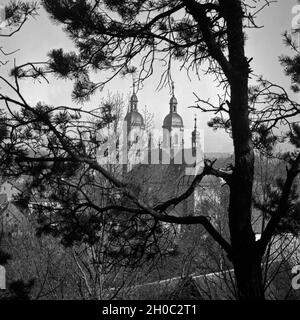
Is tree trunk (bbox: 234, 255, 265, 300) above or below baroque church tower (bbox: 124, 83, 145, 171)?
below

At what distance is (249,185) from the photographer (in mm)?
3637

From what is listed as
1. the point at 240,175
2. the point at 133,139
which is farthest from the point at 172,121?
the point at 240,175

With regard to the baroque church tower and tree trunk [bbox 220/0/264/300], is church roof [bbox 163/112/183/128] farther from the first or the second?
tree trunk [bbox 220/0/264/300]

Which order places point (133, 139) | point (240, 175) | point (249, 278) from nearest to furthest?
point (249, 278) → point (240, 175) → point (133, 139)

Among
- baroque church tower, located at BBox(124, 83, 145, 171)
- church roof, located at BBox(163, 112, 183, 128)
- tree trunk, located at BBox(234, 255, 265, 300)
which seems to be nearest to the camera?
tree trunk, located at BBox(234, 255, 265, 300)

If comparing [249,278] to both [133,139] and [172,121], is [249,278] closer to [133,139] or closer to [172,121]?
[133,139]

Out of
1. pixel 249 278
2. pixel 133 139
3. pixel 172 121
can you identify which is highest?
pixel 172 121

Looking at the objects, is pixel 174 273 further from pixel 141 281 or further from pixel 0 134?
pixel 0 134

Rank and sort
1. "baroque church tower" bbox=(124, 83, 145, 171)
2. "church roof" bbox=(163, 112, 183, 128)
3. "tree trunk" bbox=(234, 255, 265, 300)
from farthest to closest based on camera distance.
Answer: "church roof" bbox=(163, 112, 183, 128), "baroque church tower" bbox=(124, 83, 145, 171), "tree trunk" bbox=(234, 255, 265, 300)

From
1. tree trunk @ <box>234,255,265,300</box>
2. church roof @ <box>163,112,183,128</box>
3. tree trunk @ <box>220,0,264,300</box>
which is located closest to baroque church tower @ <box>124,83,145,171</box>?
tree trunk @ <box>220,0,264,300</box>

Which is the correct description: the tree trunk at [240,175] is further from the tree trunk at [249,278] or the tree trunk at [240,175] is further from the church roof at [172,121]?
the church roof at [172,121]

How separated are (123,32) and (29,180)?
147 centimetres

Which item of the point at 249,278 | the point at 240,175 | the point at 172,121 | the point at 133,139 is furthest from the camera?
the point at 172,121
